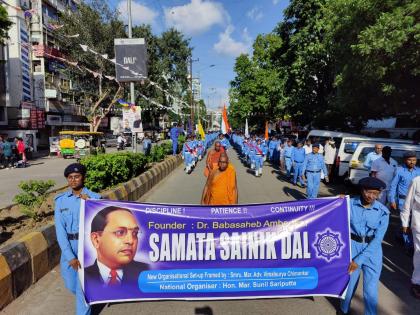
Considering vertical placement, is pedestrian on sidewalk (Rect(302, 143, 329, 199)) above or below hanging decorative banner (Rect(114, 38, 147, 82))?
below

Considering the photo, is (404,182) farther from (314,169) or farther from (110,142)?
(110,142)

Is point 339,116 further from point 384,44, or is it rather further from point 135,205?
point 135,205

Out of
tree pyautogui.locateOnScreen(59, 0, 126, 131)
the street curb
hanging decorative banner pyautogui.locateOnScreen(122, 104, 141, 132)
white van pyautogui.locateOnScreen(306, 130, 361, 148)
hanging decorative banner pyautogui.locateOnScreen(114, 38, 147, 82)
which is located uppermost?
tree pyautogui.locateOnScreen(59, 0, 126, 131)

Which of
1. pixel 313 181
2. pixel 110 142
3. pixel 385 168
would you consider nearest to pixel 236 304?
pixel 385 168

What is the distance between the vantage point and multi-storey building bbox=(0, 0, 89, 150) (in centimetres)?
2867

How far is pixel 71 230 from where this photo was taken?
3.54 metres

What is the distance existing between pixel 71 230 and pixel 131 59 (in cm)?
989

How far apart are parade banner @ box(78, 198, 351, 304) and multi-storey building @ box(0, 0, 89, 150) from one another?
20.5 m

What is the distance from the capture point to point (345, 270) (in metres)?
3.70

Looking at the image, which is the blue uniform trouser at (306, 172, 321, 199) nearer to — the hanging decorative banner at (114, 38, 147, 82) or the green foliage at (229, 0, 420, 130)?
the green foliage at (229, 0, 420, 130)

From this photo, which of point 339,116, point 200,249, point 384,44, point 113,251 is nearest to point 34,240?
point 113,251

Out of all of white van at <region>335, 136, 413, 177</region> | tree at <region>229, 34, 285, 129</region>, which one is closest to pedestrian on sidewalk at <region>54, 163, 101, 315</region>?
white van at <region>335, 136, 413, 177</region>

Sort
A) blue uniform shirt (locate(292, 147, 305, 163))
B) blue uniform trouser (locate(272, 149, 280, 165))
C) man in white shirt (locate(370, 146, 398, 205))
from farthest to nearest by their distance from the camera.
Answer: blue uniform trouser (locate(272, 149, 280, 165)) → blue uniform shirt (locate(292, 147, 305, 163)) → man in white shirt (locate(370, 146, 398, 205))

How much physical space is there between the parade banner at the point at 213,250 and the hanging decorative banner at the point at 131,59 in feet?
30.8
